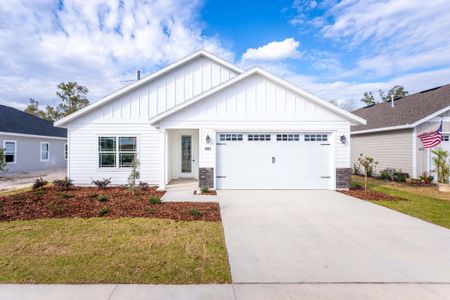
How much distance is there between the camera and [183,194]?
9727mm

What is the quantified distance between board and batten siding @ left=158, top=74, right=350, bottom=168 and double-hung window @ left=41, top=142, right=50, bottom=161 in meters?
15.7

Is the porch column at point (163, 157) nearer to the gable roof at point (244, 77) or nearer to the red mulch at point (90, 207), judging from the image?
the gable roof at point (244, 77)

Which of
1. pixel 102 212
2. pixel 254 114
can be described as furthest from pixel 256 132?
pixel 102 212

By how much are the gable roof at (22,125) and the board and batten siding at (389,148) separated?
2503 cm

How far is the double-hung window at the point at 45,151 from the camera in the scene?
20469mm

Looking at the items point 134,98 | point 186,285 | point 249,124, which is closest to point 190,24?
point 134,98

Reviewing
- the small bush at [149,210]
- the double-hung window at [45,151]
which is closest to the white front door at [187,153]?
the small bush at [149,210]

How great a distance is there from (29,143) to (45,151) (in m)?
1.92

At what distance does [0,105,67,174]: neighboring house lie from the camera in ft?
57.1

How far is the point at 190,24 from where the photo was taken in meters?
13.5

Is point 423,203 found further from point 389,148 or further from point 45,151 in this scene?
point 45,151

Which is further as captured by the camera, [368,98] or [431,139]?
[368,98]

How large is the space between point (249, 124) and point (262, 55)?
1386 centimetres

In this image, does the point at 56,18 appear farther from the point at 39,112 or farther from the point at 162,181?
the point at 39,112
